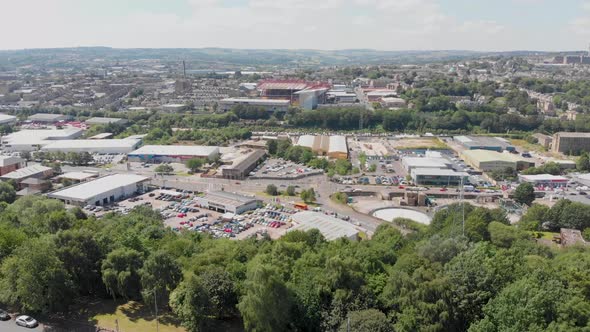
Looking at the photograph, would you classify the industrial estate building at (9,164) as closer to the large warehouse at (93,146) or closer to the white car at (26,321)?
the large warehouse at (93,146)

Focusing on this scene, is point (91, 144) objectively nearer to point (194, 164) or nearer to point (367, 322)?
point (194, 164)

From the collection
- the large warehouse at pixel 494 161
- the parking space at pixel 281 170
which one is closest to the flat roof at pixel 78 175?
the parking space at pixel 281 170

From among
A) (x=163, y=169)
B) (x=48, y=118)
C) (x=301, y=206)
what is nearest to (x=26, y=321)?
(x=301, y=206)

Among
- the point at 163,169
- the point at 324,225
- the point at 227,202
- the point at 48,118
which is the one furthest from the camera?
the point at 48,118

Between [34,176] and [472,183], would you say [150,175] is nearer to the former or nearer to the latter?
[34,176]

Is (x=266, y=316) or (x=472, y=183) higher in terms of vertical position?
(x=266, y=316)

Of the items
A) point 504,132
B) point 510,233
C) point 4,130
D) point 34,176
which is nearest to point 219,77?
point 4,130

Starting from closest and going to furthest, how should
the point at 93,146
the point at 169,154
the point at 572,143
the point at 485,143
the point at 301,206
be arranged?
Result: 1. the point at 301,206
2. the point at 169,154
3. the point at 93,146
4. the point at 572,143
5. the point at 485,143
